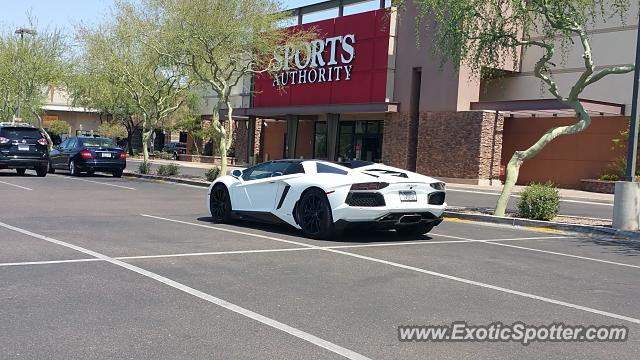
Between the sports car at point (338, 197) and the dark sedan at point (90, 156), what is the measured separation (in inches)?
577

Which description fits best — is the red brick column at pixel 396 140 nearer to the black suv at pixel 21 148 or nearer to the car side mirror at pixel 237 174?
the black suv at pixel 21 148

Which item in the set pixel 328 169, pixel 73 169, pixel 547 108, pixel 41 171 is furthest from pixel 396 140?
pixel 328 169

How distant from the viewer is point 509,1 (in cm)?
1491

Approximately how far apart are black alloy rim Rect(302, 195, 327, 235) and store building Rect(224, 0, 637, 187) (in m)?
18.7

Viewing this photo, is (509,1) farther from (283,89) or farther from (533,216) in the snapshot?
(283,89)

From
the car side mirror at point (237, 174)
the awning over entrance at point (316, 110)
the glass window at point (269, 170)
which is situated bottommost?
the car side mirror at point (237, 174)

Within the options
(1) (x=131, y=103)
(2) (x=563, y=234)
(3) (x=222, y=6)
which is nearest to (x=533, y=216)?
(2) (x=563, y=234)

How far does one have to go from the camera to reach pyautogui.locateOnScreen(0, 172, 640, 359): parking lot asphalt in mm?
4770

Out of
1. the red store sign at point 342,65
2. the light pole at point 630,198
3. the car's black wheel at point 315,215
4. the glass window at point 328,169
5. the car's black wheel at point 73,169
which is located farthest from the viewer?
the red store sign at point 342,65

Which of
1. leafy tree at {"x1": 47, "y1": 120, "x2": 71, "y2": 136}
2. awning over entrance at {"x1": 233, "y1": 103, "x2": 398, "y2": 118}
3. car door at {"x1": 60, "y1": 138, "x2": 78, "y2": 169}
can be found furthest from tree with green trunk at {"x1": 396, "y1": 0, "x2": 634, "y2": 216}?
leafy tree at {"x1": 47, "y1": 120, "x2": 71, "y2": 136}

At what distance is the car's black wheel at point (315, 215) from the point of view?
32.3ft

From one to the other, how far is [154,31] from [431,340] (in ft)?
71.5

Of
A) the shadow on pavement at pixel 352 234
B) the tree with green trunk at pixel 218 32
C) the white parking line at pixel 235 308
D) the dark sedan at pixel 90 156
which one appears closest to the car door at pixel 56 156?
the dark sedan at pixel 90 156

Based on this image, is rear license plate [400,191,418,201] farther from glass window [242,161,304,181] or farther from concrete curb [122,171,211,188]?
concrete curb [122,171,211,188]
